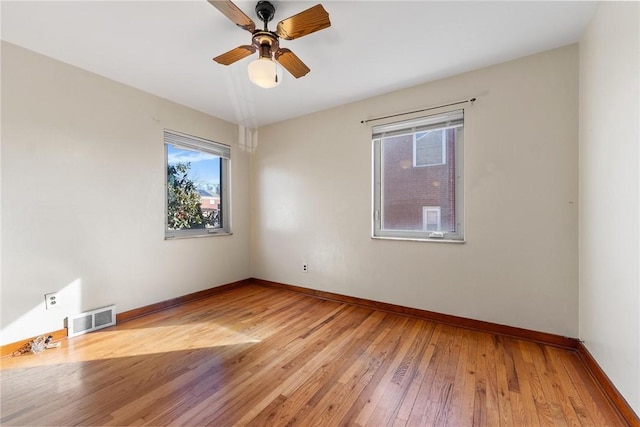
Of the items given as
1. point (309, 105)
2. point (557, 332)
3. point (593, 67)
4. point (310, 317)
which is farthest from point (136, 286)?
point (593, 67)

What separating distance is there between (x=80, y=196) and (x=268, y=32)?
2.28 meters

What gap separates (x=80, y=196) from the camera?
2.41 meters

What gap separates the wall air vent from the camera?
2.31 m

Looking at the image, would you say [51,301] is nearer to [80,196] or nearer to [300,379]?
[80,196]

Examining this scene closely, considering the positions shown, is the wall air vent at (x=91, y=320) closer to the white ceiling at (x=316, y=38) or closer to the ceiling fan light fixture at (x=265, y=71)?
the white ceiling at (x=316, y=38)

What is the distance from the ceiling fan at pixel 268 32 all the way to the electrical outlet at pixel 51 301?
2.46 meters

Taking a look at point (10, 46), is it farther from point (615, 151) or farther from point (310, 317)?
point (615, 151)

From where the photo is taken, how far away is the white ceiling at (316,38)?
1.72m

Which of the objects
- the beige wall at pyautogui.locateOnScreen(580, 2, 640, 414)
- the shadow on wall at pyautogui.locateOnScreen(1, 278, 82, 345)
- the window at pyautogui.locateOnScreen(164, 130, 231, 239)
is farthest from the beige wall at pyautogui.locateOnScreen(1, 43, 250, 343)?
the beige wall at pyautogui.locateOnScreen(580, 2, 640, 414)

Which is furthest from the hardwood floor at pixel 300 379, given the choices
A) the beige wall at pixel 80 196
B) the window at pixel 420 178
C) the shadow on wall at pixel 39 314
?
the window at pixel 420 178

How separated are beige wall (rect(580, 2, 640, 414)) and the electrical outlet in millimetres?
4021

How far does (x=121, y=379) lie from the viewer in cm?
171

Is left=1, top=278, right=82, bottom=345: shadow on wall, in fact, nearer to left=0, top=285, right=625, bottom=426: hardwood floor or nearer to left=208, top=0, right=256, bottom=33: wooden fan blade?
left=0, top=285, right=625, bottom=426: hardwood floor

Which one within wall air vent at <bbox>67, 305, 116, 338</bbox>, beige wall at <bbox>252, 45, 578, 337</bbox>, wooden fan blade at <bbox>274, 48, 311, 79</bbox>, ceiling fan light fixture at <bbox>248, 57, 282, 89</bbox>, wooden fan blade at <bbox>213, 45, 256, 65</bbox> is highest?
wooden fan blade at <bbox>213, 45, 256, 65</bbox>
